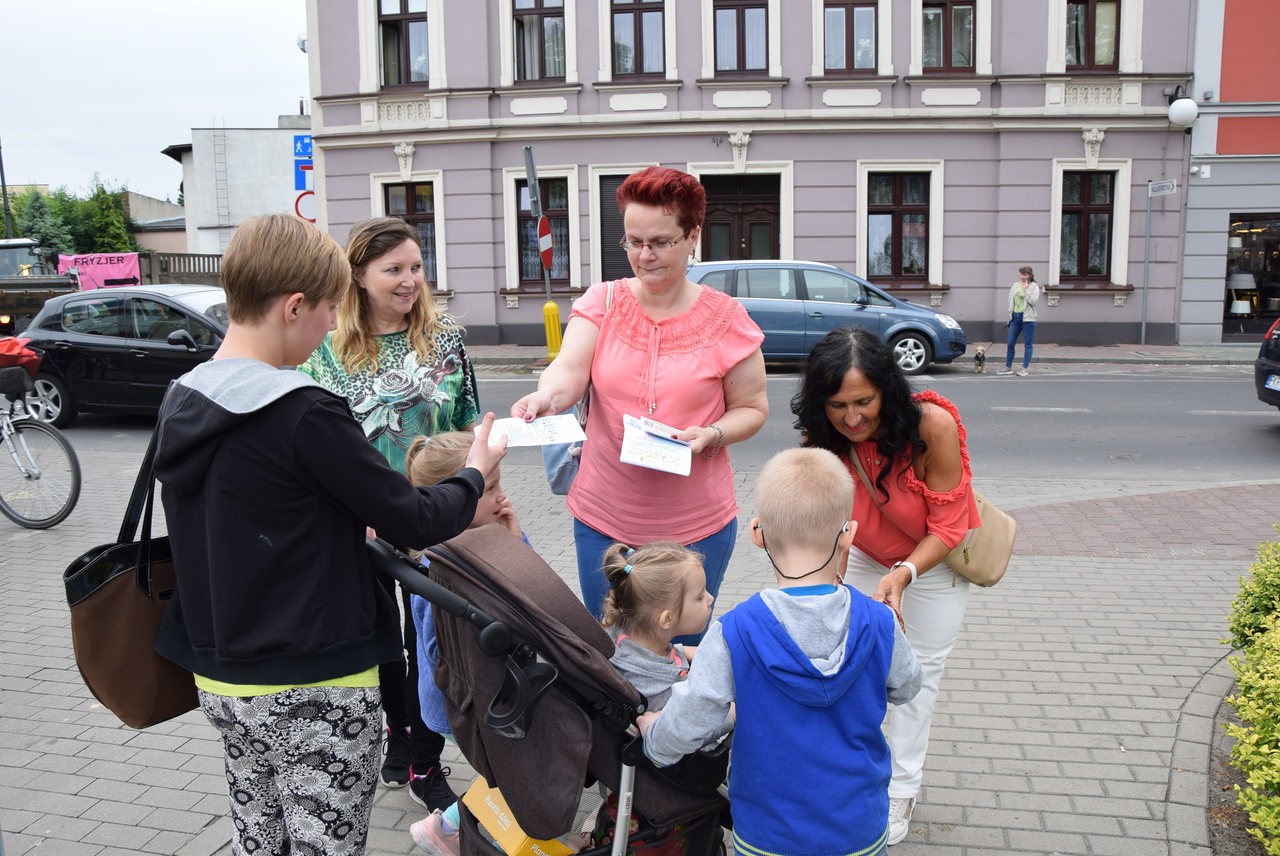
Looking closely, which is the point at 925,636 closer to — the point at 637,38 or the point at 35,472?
the point at 35,472

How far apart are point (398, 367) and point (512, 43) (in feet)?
61.5

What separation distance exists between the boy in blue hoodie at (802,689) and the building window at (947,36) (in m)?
19.9

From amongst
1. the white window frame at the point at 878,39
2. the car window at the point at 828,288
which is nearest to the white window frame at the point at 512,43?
the white window frame at the point at 878,39

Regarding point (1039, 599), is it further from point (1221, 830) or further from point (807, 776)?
point (807, 776)

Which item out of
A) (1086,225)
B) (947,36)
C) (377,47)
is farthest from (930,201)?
(377,47)

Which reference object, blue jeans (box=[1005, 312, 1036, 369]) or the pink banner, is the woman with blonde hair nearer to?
blue jeans (box=[1005, 312, 1036, 369])

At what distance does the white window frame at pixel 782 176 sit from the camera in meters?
20.3

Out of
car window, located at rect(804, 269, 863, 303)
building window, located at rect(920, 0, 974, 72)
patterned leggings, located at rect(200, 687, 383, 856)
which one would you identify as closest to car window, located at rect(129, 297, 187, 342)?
car window, located at rect(804, 269, 863, 303)

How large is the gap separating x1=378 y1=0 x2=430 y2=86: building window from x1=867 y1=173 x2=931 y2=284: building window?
9417mm

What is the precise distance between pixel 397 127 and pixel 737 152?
6882 mm

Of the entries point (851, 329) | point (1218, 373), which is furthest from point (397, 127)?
point (851, 329)

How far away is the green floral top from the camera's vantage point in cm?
337

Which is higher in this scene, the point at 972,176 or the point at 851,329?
the point at 972,176

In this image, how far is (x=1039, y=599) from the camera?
18.3ft
